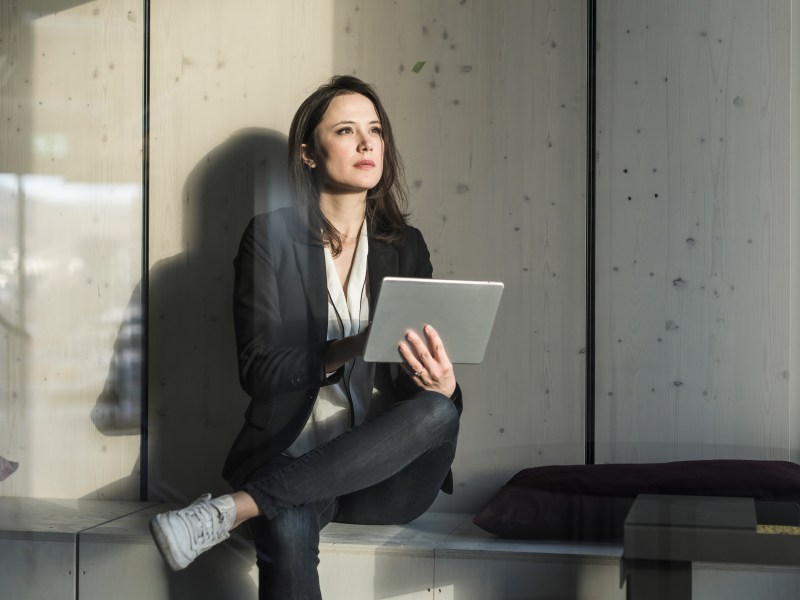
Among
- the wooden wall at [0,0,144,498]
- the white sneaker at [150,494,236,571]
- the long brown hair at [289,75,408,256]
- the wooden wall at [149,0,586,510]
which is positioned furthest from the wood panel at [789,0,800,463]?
the wooden wall at [0,0,144,498]

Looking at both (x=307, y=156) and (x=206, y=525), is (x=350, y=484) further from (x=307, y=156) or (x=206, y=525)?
(x=307, y=156)

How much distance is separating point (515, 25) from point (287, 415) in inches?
31.8

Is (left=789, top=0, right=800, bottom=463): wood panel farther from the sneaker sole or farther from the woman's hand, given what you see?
the sneaker sole

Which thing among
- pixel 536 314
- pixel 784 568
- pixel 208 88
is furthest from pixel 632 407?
pixel 208 88

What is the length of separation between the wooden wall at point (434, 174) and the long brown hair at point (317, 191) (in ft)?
0.08

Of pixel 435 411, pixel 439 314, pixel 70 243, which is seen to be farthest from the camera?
pixel 70 243

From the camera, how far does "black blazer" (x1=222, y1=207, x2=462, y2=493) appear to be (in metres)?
1.66

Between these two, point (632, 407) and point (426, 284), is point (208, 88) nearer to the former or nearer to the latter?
point (426, 284)

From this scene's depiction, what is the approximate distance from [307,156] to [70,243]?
0.56 meters

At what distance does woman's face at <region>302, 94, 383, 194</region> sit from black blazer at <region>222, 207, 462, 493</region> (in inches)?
4.0

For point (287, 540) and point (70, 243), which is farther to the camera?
point (70, 243)

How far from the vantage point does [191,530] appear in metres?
1.58

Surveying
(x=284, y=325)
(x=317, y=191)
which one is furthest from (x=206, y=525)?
(x=317, y=191)

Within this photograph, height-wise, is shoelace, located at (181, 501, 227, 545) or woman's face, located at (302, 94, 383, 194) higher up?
woman's face, located at (302, 94, 383, 194)
